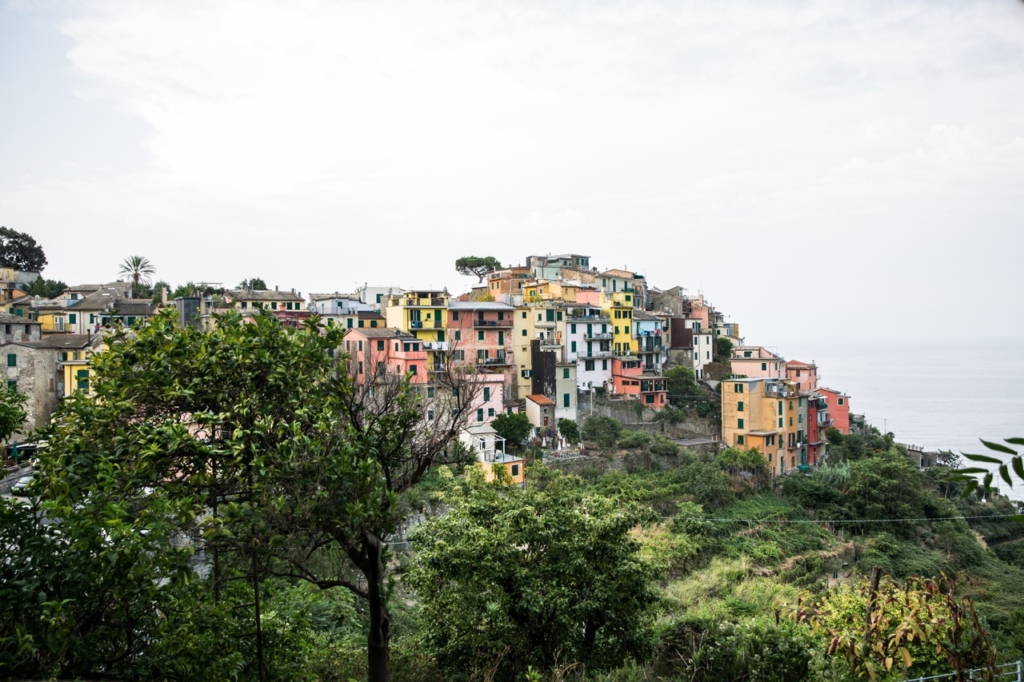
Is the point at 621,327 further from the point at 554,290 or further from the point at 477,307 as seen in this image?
the point at 477,307

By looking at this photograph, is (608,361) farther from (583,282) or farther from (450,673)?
(450,673)

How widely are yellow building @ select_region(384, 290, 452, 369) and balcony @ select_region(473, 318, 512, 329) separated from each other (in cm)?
138

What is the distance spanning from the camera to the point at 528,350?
92.2 feet

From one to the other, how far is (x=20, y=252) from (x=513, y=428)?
81.5 ft

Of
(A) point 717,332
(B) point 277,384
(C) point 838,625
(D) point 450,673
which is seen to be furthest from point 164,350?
(A) point 717,332

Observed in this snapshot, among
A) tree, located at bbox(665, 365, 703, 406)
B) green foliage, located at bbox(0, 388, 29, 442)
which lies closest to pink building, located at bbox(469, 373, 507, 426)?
tree, located at bbox(665, 365, 703, 406)

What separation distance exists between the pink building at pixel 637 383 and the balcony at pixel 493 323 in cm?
493

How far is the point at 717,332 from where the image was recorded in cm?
3825

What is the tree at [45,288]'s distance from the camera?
97.4ft

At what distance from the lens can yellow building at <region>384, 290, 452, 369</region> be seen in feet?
83.9

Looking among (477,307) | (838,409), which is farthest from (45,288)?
(838,409)

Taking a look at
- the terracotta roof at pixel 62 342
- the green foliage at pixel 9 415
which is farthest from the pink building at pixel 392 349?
the green foliage at pixel 9 415

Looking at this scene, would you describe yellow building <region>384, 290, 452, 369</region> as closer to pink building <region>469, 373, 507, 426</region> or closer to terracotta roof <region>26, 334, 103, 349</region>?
pink building <region>469, 373, 507, 426</region>

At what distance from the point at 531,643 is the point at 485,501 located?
1.74 m
